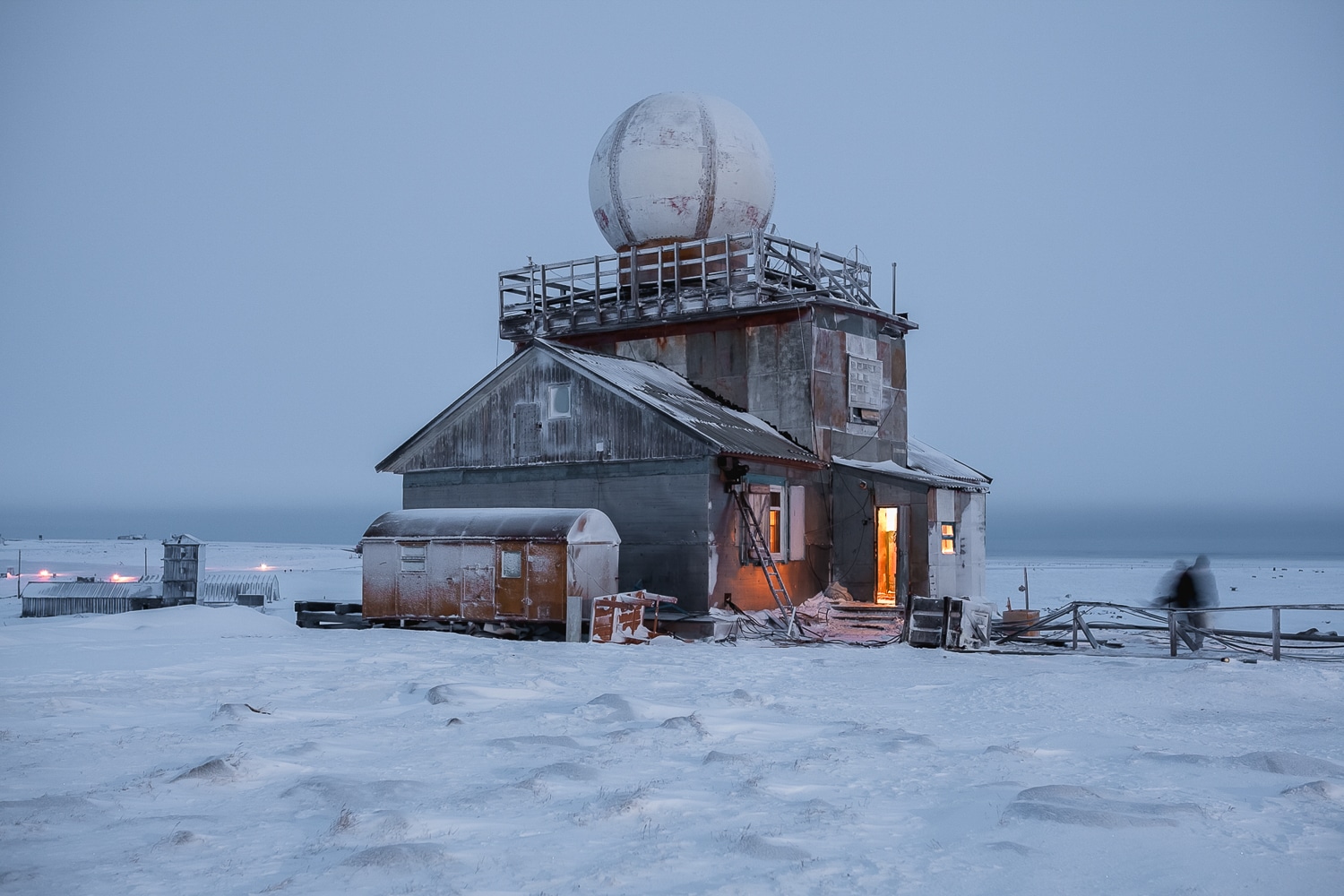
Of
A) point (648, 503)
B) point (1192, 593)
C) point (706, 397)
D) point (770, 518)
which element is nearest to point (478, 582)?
point (648, 503)

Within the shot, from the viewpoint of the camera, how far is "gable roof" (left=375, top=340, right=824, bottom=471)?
82.1 feet

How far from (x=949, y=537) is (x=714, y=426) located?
765 centimetres

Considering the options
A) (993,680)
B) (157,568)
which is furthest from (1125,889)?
(157,568)

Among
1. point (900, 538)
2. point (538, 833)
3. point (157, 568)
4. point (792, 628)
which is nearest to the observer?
point (538, 833)

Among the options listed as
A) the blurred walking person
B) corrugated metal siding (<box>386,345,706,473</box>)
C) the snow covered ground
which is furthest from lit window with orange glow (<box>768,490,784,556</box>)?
the snow covered ground

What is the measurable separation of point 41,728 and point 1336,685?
52.8ft

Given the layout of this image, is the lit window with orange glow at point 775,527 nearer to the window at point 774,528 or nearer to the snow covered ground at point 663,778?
the window at point 774,528

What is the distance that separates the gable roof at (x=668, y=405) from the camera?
25.0m

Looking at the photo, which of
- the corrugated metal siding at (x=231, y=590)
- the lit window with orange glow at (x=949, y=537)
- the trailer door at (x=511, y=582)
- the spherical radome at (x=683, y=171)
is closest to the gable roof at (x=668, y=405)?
the lit window with orange glow at (x=949, y=537)

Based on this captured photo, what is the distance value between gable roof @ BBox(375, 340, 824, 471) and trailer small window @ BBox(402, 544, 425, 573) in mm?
5215

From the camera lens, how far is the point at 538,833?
25.7 feet

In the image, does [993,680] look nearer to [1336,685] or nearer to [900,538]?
[1336,685]

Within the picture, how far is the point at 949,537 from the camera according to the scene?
29219mm

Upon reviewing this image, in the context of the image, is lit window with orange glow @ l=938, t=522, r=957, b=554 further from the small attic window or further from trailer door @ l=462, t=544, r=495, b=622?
trailer door @ l=462, t=544, r=495, b=622
